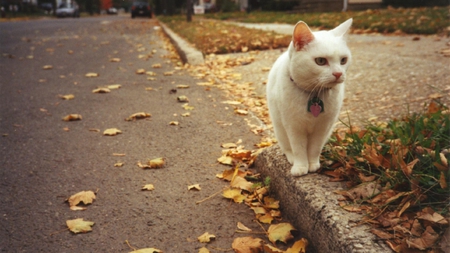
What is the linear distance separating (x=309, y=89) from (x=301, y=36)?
0.91 feet

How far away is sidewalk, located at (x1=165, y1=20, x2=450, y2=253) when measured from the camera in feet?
5.59

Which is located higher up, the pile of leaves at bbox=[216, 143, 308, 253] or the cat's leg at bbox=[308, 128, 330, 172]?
the cat's leg at bbox=[308, 128, 330, 172]

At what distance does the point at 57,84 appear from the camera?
5586mm

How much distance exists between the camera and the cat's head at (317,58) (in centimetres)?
189

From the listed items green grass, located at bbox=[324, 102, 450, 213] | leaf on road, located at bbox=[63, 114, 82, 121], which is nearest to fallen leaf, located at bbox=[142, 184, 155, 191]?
green grass, located at bbox=[324, 102, 450, 213]

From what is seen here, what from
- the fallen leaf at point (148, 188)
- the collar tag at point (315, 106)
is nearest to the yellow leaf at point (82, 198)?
the fallen leaf at point (148, 188)

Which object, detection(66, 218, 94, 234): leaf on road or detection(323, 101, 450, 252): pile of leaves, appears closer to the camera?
detection(323, 101, 450, 252): pile of leaves

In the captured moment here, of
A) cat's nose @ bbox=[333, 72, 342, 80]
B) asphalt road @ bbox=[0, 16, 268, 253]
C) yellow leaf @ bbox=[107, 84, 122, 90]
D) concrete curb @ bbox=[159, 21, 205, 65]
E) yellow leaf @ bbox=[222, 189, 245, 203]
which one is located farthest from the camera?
concrete curb @ bbox=[159, 21, 205, 65]

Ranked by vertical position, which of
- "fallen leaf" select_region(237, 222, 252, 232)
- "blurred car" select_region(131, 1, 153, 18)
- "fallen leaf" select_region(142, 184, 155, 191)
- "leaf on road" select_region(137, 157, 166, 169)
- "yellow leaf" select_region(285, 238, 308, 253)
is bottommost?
"fallen leaf" select_region(237, 222, 252, 232)

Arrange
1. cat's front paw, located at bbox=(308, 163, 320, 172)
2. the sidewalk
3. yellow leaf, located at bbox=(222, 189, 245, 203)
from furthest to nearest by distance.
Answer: yellow leaf, located at bbox=(222, 189, 245, 203)
cat's front paw, located at bbox=(308, 163, 320, 172)
the sidewalk

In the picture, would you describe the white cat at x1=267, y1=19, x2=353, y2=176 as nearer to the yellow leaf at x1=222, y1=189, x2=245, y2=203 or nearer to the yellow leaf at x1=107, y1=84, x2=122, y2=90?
the yellow leaf at x1=222, y1=189, x2=245, y2=203

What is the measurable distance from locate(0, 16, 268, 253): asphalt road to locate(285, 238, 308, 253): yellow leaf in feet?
1.00

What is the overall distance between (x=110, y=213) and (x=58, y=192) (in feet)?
1.57

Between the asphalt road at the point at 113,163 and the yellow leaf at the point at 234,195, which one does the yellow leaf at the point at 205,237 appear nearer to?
the asphalt road at the point at 113,163
